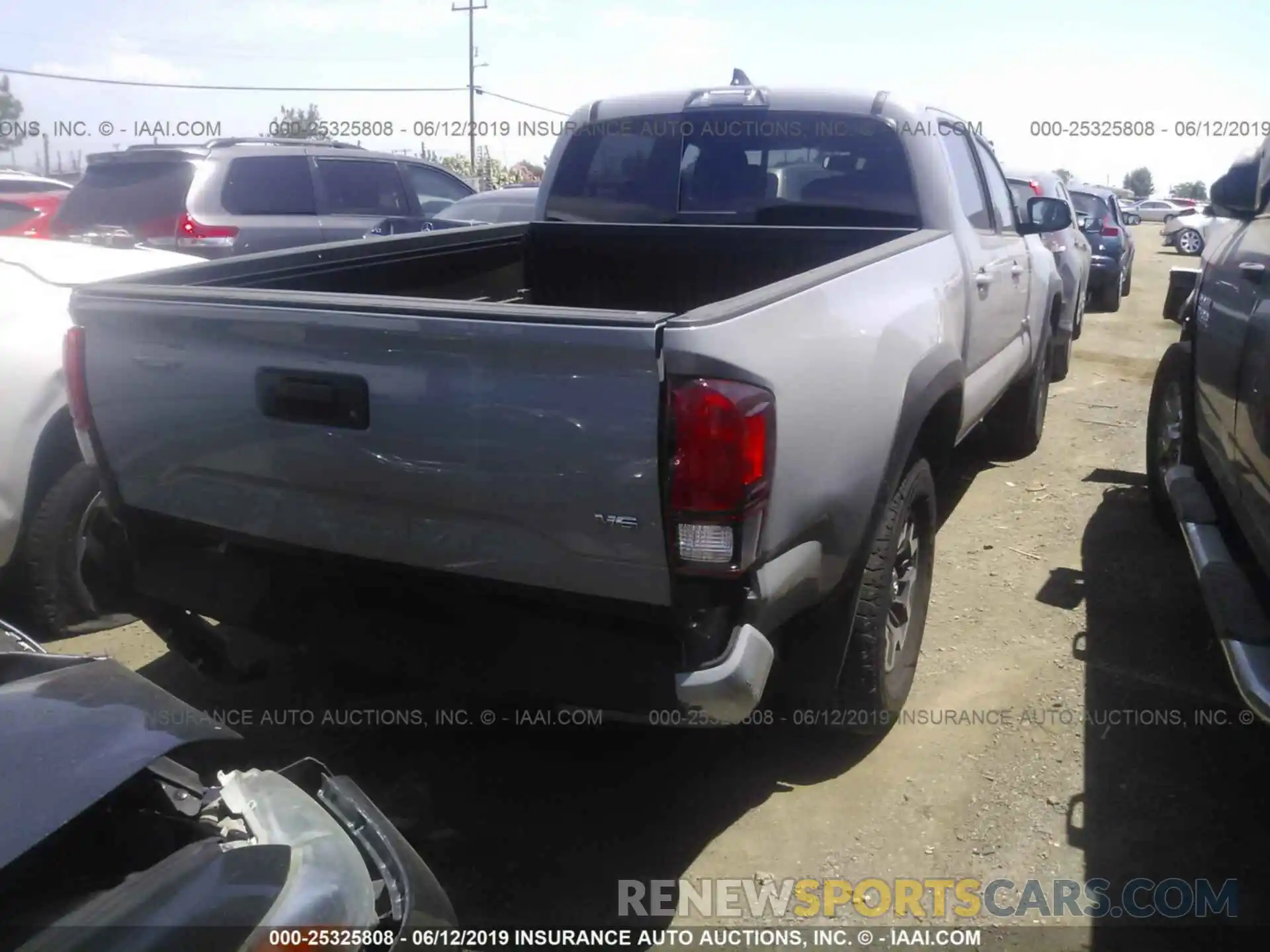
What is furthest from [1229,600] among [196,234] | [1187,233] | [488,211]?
[1187,233]

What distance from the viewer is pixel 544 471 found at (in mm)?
2168

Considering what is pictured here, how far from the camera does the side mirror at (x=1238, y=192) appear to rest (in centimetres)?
381

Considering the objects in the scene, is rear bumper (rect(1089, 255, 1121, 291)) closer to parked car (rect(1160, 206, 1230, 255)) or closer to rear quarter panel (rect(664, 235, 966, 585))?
parked car (rect(1160, 206, 1230, 255))

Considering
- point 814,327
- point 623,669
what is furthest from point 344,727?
point 814,327

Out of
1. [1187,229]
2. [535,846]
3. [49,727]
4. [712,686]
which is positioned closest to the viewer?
[49,727]

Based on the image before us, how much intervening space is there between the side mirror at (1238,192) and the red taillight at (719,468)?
2624mm

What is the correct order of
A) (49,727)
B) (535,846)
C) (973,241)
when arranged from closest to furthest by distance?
(49,727) → (535,846) → (973,241)

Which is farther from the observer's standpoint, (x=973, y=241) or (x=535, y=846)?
(x=973, y=241)

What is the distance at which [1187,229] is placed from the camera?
24016 millimetres

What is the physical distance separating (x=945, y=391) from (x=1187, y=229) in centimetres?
2424

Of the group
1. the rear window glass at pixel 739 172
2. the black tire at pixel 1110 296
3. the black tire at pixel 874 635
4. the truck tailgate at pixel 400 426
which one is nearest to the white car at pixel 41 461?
the truck tailgate at pixel 400 426

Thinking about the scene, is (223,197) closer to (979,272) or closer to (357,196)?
(357,196)

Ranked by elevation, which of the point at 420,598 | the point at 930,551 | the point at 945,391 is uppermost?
the point at 945,391

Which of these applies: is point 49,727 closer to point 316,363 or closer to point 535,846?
point 316,363
